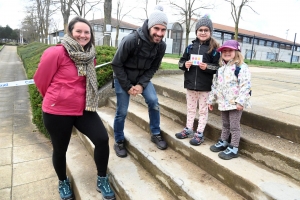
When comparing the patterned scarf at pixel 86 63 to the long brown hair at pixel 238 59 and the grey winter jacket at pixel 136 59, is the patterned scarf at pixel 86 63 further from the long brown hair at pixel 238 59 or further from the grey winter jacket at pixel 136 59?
the long brown hair at pixel 238 59

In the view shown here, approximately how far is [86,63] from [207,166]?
1613 mm

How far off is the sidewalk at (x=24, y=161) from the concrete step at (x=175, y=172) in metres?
1.08

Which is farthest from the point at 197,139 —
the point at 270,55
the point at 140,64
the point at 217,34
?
the point at 270,55

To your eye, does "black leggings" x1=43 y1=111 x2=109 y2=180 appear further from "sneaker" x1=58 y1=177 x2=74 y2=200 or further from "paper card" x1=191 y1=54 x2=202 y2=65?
"paper card" x1=191 y1=54 x2=202 y2=65

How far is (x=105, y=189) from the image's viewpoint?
2.42 metres

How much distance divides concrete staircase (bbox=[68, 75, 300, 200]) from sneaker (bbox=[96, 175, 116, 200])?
0.09m

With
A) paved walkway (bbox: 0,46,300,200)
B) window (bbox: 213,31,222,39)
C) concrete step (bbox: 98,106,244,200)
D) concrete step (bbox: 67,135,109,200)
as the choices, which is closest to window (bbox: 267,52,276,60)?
window (bbox: 213,31,222,39)

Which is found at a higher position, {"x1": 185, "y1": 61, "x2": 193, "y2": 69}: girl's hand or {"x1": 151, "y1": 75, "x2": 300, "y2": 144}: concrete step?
{"x1": 185, "y1": 61, "x2": 193, "y2": 69}: girl's hand

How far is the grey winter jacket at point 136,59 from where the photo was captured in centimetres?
260

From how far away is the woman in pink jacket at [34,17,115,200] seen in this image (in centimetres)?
211

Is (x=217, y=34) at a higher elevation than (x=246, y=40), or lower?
higher

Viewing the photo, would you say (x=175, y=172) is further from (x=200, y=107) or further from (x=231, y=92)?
(x=231, y=92)

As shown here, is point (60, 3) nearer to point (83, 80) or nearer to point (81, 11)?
point (81, 11)

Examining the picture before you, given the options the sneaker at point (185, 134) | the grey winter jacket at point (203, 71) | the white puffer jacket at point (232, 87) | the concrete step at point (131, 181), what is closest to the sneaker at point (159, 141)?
the sneaker at point (185, 134)
